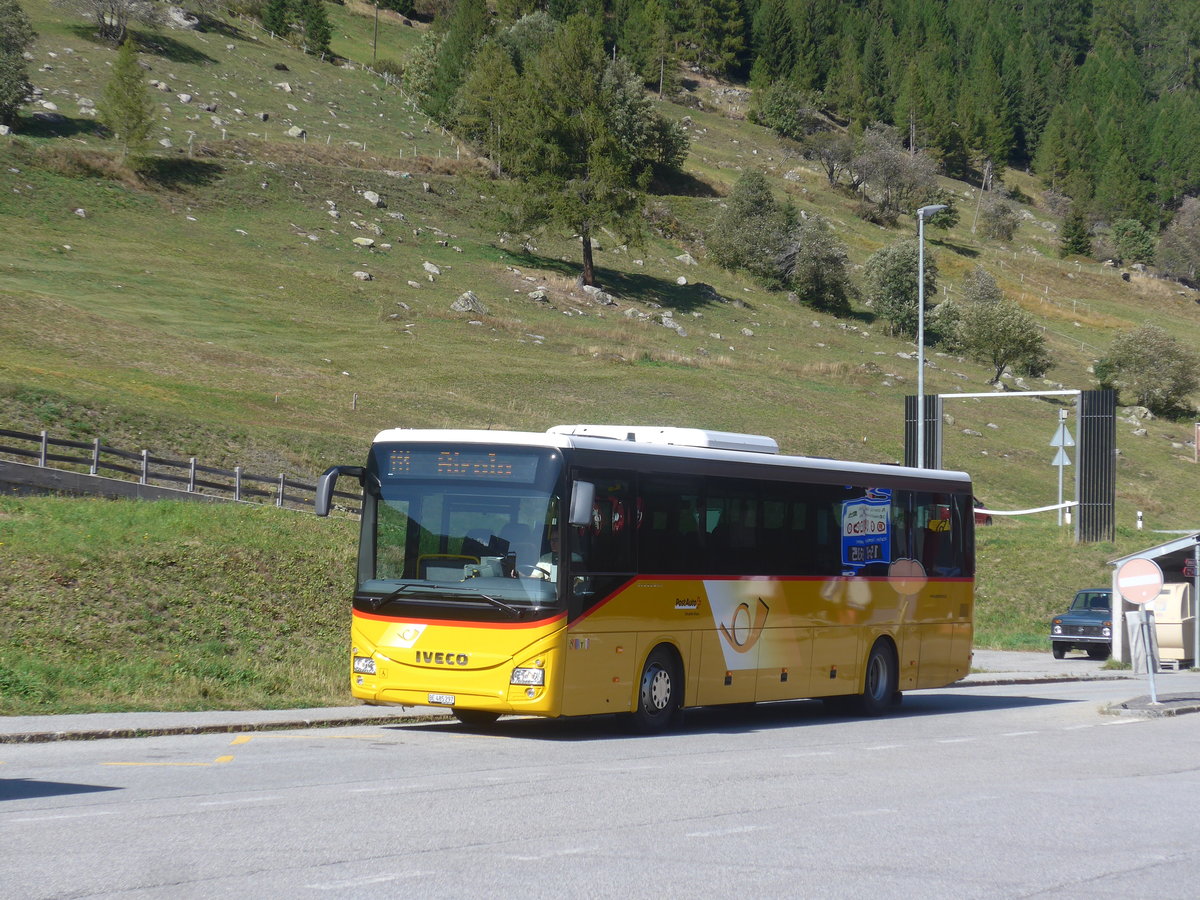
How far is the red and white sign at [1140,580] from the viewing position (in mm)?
19688

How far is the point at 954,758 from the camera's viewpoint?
1379 cm

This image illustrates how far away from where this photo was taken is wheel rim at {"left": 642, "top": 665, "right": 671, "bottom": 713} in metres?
15.1

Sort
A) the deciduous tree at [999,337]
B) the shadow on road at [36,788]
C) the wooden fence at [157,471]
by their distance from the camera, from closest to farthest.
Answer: the shadow on road at [36,788] → the wooden fence at [157,471] → the deciduous tree at [999,337]

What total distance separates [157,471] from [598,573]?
24.1 meters

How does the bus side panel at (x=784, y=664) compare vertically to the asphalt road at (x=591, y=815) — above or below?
above

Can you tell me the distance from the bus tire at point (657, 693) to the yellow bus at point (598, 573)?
→ 0.02 m

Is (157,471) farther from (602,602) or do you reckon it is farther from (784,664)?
(602,602)

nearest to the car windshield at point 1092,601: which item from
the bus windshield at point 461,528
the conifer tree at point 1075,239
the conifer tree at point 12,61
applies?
the bus windshield at point 461,528

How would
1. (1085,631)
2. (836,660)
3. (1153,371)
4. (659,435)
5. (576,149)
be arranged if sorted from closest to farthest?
(659,435) < (836,660) < (1085,631) < (576,149) < (1153,371)

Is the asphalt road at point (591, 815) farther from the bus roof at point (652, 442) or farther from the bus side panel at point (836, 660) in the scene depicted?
the bus roof at point (652, 442)

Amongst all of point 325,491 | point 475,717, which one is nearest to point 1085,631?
point 475,717

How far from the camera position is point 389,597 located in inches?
567

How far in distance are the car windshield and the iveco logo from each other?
25.4 m

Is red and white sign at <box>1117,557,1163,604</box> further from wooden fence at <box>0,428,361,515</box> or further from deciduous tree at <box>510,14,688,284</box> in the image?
deciduous tree at <box>510,14,688,284</box>
